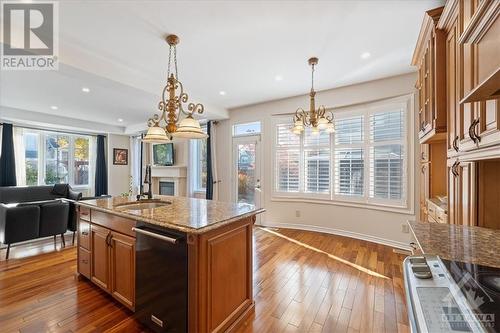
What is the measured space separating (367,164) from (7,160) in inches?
318

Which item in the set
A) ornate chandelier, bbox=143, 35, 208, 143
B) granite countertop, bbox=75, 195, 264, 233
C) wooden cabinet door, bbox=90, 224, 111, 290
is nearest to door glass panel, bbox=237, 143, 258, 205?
ornate chandelier, bbox=143, 35, 208, 143

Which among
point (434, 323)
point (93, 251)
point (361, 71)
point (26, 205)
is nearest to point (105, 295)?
point (93, 251)

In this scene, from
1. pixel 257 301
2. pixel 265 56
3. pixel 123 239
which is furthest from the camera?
pixel 265 56

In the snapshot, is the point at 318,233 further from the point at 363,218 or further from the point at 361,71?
the point at 361,71

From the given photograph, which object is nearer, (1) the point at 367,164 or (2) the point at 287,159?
(1) the point at 367,164

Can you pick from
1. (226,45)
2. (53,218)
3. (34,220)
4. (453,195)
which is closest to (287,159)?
(226,45)

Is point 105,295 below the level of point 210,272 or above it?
below

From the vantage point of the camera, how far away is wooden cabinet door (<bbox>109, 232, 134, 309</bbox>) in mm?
1963

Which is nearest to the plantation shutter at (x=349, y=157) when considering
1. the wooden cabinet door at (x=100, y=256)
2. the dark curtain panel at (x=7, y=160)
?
the wooden cabinet door at (x=100, y=256)

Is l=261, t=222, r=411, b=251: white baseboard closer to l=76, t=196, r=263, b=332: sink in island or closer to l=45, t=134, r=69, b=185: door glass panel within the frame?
l=76, t=196, r=263, b=332: sink in island

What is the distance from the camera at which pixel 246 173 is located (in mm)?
5422

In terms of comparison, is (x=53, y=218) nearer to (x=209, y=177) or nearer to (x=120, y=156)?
(x=209, y=177)

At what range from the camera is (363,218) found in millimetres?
4047

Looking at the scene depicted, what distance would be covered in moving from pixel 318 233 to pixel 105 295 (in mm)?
3548
